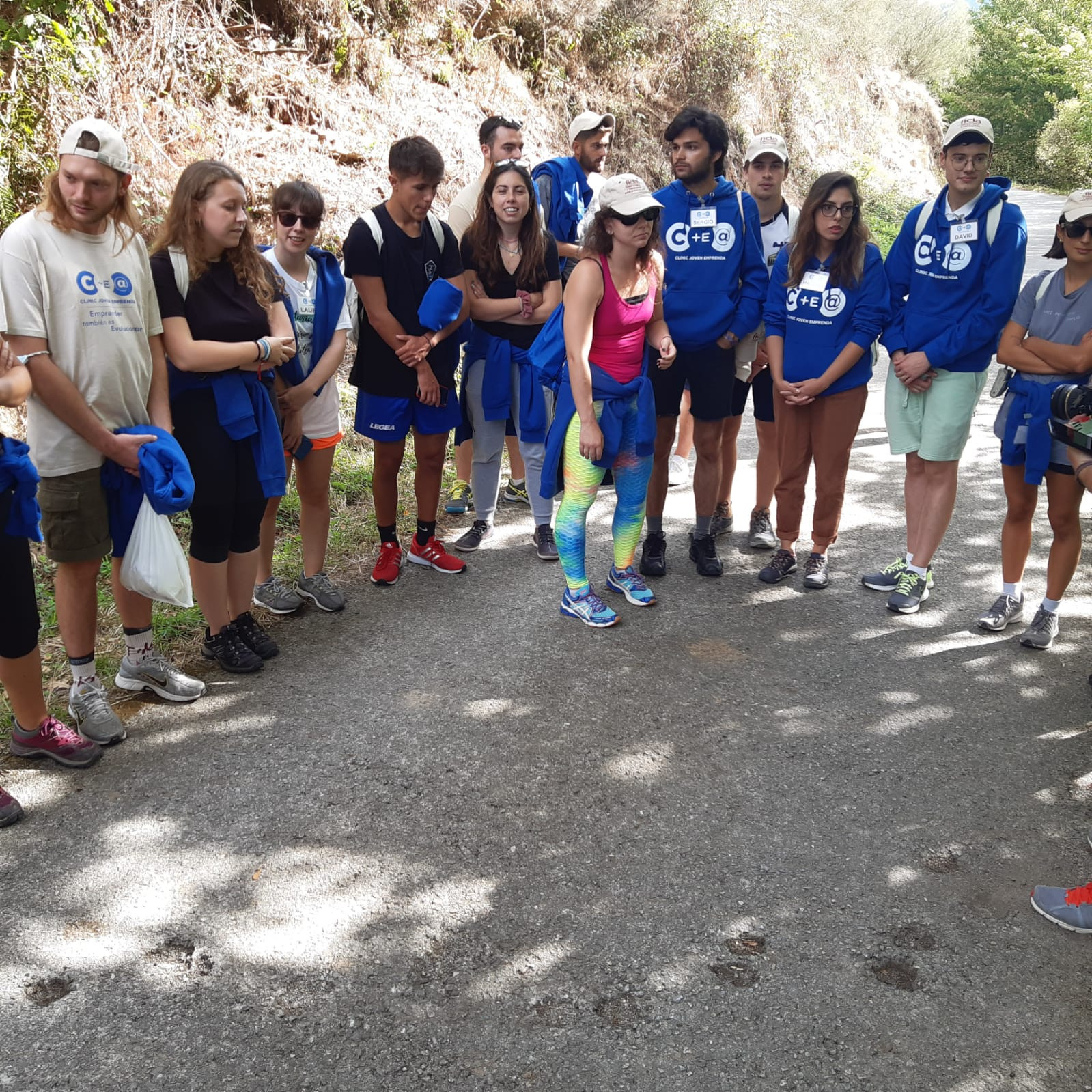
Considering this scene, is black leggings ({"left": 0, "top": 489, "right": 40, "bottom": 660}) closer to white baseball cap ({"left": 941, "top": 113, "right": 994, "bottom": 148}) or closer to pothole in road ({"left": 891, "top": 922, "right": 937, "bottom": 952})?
pothole in road ({"left": 891, "top": 922, "right": 937, "bottom": 952})

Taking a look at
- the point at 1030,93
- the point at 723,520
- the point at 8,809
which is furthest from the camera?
the point at 1030,93

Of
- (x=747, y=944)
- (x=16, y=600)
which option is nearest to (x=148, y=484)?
(x=16, y=600)

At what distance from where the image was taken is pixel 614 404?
4.70 metres

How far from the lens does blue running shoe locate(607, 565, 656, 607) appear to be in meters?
5.06

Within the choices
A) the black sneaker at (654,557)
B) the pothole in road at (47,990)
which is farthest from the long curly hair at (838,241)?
the pothole in road at (47,990)

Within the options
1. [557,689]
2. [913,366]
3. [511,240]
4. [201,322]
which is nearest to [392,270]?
[511,240]

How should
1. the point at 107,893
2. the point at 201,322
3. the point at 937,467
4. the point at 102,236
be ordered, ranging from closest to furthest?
the point at 107,893, the point at 102,236, the point at 201,322, the point at 937,467

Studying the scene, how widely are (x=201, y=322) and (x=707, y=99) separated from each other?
1470 centimetres

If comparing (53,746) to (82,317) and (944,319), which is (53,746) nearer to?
(82,317)

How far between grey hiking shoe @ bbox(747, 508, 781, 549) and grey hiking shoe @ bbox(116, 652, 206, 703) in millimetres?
3208

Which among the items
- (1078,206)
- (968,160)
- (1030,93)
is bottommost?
A: (1078,206)

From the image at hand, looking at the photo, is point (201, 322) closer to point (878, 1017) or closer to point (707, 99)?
point (878, 1017)

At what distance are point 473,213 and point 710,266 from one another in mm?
1503

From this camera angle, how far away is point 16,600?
3.38 meters
